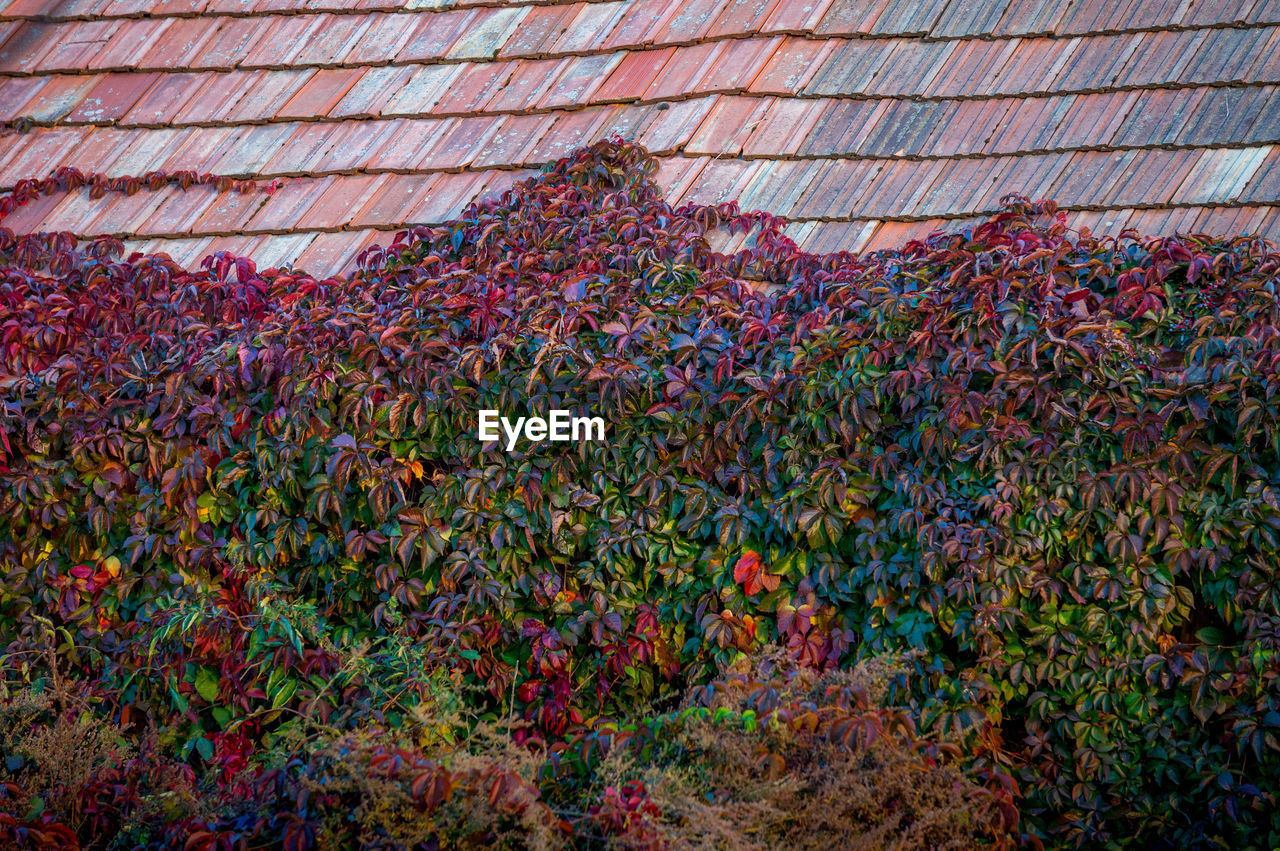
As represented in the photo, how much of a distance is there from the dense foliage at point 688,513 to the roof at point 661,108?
0.39 metres

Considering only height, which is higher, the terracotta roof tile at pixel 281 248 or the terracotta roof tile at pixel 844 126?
the terracotta roof tile at pixel 844 126

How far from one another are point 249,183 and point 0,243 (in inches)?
42.0

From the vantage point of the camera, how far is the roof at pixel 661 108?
407cm

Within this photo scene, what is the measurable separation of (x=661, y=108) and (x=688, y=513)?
1.98m

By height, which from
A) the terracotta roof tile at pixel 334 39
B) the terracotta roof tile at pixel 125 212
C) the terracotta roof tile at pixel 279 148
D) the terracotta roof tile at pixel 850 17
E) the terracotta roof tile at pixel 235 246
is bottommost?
the terracotta roof tile at pixel 125 212

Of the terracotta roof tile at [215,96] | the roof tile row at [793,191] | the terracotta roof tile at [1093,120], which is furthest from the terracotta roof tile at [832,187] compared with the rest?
the terracotta roof tile at [215,96]

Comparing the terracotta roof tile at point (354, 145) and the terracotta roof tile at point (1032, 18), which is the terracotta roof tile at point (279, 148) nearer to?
the terracotta roof tile at point (354, 145)

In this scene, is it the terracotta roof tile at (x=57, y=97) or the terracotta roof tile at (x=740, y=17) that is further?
the terracotta roof tile at (x=57, y=97)

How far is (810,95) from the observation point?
4.54 metres

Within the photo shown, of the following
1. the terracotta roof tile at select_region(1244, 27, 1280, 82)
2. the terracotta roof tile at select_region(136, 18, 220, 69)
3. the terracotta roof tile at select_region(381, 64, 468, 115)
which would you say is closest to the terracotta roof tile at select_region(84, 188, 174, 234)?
the terracotta roof tile at select_region(136, 18, 220, 69)

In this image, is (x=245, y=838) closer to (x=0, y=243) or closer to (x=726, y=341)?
(x=726, y=341)

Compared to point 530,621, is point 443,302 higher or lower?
higher

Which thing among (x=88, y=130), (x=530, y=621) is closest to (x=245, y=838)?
(x=530, y=621)

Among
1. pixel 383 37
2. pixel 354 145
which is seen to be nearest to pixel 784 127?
pixel 354 145
